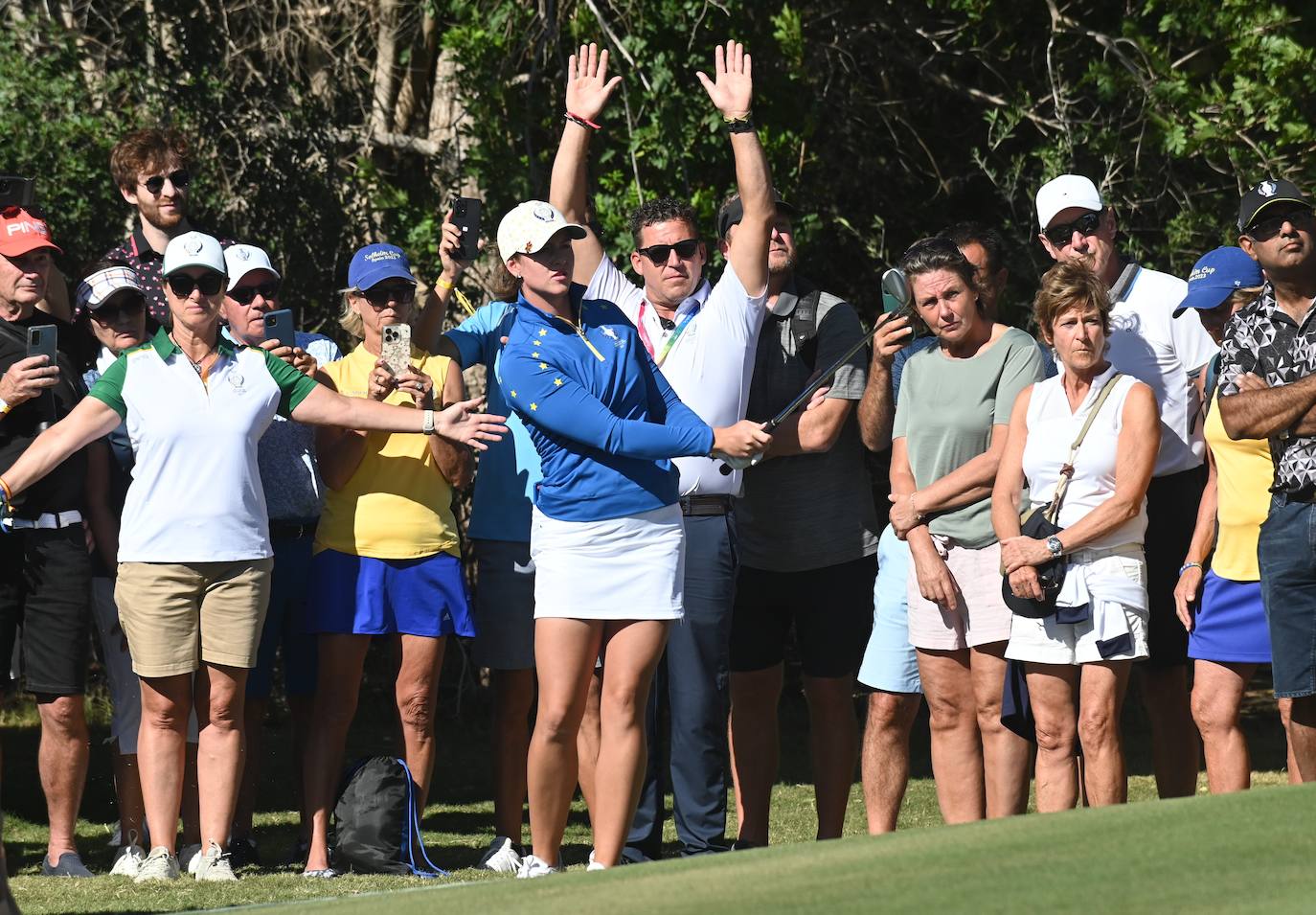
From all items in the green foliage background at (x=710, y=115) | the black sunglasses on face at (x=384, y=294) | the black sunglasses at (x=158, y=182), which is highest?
the green foliage background at (x=710, y=115)

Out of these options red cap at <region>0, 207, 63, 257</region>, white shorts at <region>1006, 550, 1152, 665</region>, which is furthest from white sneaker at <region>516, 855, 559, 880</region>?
red cap at <region>0, 207, 63, 257</region>

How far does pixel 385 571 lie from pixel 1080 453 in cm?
241

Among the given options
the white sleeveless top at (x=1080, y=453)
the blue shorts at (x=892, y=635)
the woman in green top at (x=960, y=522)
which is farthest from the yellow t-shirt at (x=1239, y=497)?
the blue shorts at (x=892, y=635)

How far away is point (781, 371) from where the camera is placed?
19.2 ft

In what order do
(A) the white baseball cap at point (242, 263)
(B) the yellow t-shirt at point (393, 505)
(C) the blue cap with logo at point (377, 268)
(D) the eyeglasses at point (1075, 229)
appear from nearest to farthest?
(D) the eyeglasses at point (1075, 229)
(B) the yellow t-shirt at point (393, 505)
(C) the blue cap with logo at point (377, 268)
(A) the white baseball cap at point (242, 263)

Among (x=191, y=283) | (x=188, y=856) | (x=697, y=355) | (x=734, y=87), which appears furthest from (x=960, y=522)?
(x=188, y=856)

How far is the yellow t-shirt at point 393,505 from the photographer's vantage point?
6.04 m

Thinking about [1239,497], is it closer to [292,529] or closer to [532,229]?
[532,229]

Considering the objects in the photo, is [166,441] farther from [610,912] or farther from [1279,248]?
[1279,248]

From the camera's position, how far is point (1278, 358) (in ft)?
16.4

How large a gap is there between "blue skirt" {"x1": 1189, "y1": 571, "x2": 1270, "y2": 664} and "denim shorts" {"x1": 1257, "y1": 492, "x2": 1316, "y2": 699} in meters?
0.31

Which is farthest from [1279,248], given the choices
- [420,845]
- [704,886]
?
[420,845]

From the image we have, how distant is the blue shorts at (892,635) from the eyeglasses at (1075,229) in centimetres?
117

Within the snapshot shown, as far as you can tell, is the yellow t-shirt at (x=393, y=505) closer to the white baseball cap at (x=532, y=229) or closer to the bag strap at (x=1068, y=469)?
the white baseball cap at (x=532, y=229)
